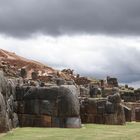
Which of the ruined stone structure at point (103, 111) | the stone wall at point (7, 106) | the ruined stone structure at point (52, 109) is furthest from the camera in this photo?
the ruined stone structure at point (103, 111)

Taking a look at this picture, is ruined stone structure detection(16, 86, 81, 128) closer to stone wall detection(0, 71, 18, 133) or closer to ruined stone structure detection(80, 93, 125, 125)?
stone wall detection(0, 71, 18, 133)

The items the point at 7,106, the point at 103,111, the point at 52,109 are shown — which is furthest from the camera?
the point at 103,111

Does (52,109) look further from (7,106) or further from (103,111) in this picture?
(103,111)

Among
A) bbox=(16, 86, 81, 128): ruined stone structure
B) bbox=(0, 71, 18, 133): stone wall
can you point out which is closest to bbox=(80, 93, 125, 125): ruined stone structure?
bbox=(16, 86, 81, 128): ruined stone structure

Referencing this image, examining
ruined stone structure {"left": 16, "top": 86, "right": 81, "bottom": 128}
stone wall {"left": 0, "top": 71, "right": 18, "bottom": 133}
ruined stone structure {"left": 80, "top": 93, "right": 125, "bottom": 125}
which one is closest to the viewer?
stone wall {"left": 0, "top": 71, "right": 18, "bottom": 133}

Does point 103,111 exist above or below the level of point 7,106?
below

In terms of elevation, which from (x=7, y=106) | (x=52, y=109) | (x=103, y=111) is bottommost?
(x=103, y=111)

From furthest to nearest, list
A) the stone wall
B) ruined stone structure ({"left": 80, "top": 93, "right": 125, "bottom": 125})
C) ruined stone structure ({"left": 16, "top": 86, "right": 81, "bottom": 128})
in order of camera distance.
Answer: ruined stone structure ({"left": 80, "top": 93, "right": 125, "bottom": 125}), ruined stone structure ({"left": 16, "top": 86, "right": 81, "bottom": 128}), the stone wall

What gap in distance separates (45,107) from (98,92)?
23797 mm

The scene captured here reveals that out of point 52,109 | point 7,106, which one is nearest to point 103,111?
point 52,109

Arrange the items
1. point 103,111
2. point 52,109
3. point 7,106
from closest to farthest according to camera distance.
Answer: point 7,106, point 52,109, point 103,111

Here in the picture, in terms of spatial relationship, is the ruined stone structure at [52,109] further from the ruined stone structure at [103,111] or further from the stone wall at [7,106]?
the ruined stone structure at [103,111]

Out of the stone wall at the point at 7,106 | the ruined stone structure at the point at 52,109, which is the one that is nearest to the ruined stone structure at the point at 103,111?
the ruined stone structure at the point at 52,109

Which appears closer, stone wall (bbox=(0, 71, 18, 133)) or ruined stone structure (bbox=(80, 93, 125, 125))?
stone wall (bbox=(0, 71, 18, 133))
